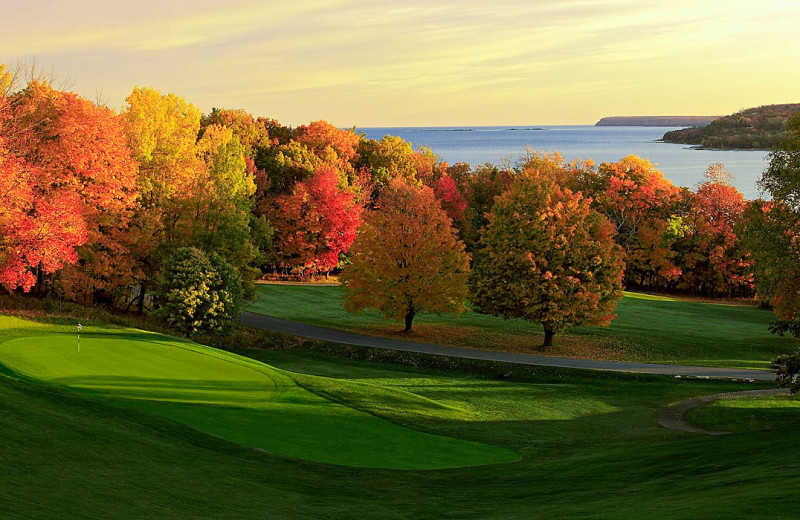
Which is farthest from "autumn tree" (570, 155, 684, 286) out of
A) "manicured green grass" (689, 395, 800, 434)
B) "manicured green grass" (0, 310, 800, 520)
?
"manicured green grass" (0, 310, 800, 520)

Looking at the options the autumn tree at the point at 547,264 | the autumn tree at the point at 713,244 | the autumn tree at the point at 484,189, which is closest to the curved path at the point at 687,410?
the autumn tree at the point at 547,264

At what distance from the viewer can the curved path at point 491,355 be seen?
127ft

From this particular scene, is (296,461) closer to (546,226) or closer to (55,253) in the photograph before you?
(55,253)

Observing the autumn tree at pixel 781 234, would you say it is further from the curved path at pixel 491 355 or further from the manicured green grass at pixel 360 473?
the curved path at pixel 491 355

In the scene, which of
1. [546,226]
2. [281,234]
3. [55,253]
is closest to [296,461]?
[55,253]

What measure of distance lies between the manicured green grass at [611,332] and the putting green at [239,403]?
24.7 metres

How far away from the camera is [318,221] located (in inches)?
2817

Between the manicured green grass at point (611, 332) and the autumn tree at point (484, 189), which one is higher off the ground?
the autumn tree at point (484, 189)

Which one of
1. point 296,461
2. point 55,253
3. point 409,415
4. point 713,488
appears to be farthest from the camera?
point 55,253

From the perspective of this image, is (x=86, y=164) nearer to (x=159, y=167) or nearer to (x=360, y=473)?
(x=159, y=167)

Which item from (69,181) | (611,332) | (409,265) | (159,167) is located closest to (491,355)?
(409,265)

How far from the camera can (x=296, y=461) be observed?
17.4 meters

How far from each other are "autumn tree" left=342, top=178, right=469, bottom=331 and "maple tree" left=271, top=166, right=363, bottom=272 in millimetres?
23096

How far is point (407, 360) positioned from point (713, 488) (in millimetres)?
28269
